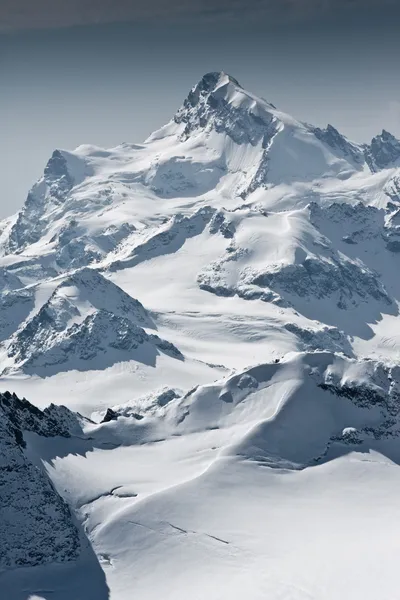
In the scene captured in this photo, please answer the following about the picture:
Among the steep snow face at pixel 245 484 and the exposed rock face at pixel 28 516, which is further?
the exposed rock face at pixel 28 516

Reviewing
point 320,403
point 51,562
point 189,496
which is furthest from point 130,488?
point 320,403

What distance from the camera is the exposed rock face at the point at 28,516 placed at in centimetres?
15950

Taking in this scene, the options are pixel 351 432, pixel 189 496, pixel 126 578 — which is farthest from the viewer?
pixel 351 432

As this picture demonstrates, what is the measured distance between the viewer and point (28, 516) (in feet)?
529

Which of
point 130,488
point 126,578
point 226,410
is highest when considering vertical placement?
point 226,410

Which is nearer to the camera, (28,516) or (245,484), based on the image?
(28,516)

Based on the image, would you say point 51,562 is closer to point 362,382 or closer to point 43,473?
point 43,473

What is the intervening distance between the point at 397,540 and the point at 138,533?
41.8 metres

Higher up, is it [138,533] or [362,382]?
[362,382]

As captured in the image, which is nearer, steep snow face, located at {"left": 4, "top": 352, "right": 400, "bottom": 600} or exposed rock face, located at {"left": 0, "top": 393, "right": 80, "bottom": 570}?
steep snow face, located at {"left": 4, "top": 352, "right": 400, "bottom": 600}

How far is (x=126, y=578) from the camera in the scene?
159125 mm

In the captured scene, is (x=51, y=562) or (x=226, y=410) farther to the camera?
(x=226, y=410)

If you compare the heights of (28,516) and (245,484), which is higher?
(245,484)

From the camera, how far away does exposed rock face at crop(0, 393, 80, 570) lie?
160m
